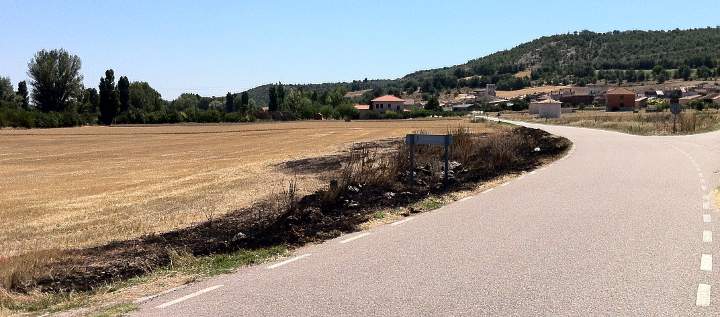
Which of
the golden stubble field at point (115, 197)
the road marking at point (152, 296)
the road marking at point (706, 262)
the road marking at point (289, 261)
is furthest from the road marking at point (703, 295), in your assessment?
the golden stubble field at point (115, 197)

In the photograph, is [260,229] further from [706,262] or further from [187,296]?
[706,262]

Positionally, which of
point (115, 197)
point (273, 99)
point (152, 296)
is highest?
point (152, 296)

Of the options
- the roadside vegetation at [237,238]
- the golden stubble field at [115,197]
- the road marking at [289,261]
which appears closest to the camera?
the roadside vegetation at [237,238]

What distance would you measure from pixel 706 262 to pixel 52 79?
141691 millimetres

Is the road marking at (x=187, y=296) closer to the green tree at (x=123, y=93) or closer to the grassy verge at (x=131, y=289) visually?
the grassy verge at (x=131, y=289)

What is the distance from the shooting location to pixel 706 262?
7992 mm

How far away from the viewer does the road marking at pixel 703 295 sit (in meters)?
6.30

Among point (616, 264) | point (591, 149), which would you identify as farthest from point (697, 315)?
point (591, 149)

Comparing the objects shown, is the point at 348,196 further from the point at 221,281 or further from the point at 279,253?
the point at 221,281

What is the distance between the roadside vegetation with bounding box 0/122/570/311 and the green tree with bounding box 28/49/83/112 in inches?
5143

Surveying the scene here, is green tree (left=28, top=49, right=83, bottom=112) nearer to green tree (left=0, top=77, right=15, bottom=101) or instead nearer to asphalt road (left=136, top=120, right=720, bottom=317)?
green tree (left=0, top=77, right=15, bottom=101)

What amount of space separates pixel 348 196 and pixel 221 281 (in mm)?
6440

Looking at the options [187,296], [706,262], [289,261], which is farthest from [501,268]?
[187,296]

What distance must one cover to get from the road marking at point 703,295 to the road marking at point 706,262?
0.81 m
